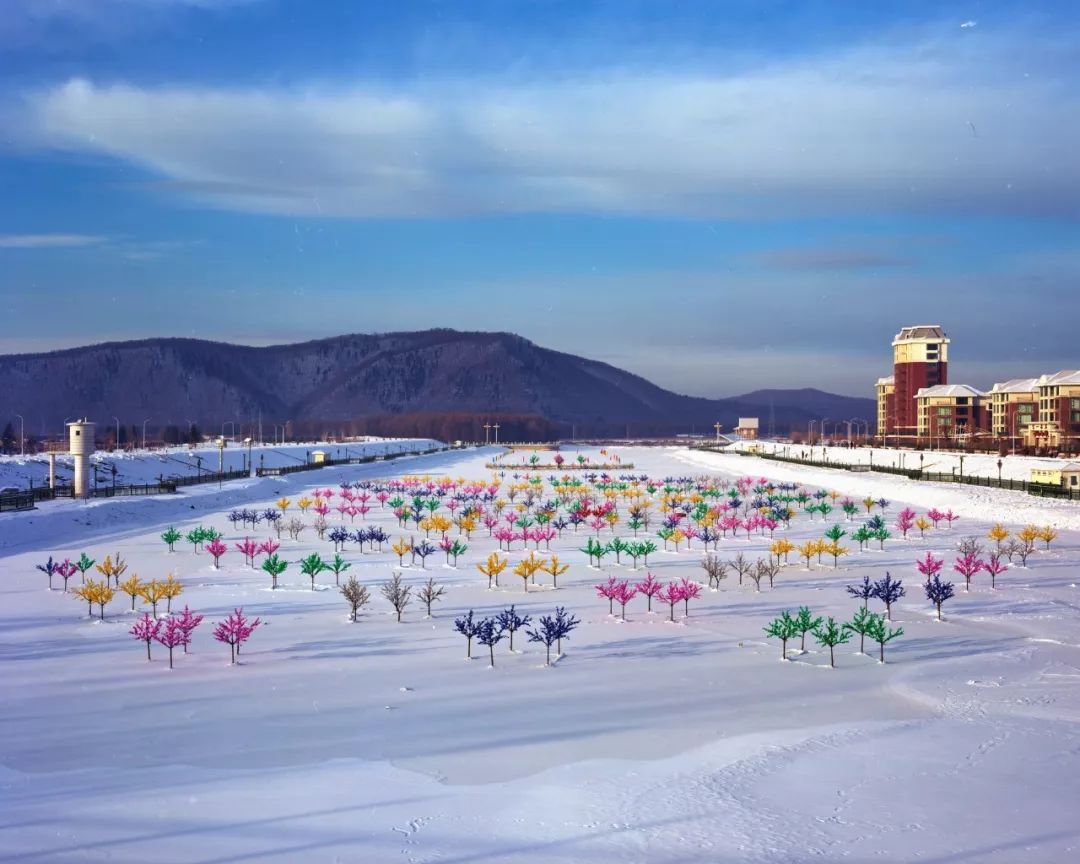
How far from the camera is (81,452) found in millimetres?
36344

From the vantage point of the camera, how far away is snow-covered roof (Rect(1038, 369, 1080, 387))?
73312mm

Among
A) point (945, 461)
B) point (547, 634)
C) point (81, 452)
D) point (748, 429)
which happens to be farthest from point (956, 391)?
point (547, 634)

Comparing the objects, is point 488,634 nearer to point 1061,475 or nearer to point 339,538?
point 339,538

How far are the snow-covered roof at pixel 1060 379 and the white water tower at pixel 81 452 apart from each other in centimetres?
6699

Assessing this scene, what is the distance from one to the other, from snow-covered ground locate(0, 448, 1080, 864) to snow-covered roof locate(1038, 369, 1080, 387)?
64966 millimetres

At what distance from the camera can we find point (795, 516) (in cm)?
3341

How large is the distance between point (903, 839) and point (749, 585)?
11.3 m

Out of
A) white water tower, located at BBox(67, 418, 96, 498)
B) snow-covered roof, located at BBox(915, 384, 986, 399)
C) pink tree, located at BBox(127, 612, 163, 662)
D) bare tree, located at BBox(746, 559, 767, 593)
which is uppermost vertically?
snow-covered roof, located at BBox(915, 384, 986, 399)

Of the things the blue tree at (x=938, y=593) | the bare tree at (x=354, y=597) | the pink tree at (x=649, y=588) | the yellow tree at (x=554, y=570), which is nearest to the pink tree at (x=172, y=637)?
the bare tree at (x=354, y=597)

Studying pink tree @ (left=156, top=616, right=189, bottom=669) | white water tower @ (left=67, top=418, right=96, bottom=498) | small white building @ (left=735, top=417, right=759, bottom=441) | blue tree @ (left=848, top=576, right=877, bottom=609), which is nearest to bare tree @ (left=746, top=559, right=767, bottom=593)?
blue tree @ (left=848, top=576, right=877, bottom=609)

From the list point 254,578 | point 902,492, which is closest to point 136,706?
point 254,578

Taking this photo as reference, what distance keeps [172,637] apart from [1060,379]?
3032 inches

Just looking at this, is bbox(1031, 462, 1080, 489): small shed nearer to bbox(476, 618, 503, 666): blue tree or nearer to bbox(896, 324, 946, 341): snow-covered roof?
bbox(476, 618, 503, 666): blue tree

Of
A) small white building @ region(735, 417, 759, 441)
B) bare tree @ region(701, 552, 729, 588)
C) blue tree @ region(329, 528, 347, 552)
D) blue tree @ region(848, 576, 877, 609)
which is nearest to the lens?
blue tree @ region(848, 576, 877, 609)
